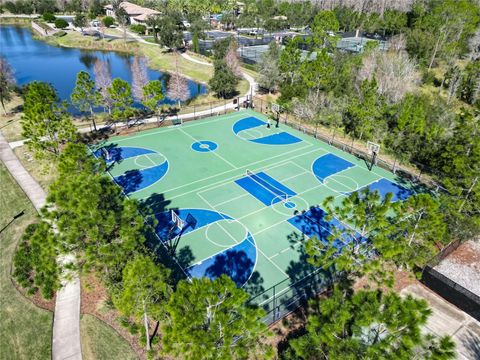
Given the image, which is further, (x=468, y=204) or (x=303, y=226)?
(x=303, y=226)

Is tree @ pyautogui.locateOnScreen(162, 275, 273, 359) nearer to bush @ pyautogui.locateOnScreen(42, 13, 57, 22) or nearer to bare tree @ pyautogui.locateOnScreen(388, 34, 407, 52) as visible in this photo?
bare tree @ pyautogui.locateOnScreen(388, 34, 407, 52)

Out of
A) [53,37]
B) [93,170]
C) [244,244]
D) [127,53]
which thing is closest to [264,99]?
[244,244]

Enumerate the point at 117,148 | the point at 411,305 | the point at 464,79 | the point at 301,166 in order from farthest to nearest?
the point at 464,79 → the point at 117,148 → the point at 301,166 → the point at 411,305

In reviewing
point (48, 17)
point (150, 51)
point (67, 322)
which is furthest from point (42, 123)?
point (48, 17)

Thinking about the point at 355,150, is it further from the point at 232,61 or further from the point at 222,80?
the point at 232,61

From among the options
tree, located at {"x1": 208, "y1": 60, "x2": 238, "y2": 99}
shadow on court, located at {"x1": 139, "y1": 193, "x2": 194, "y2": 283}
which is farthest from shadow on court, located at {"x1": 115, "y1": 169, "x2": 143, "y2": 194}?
tree, located at {"x1": 208, "y1": 60, "x2": 238, "y2": 99}

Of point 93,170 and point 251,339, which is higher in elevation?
point 93,170

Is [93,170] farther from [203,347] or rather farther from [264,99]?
[264,99]

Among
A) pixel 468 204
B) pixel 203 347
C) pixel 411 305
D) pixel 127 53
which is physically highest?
pixel 411 305
